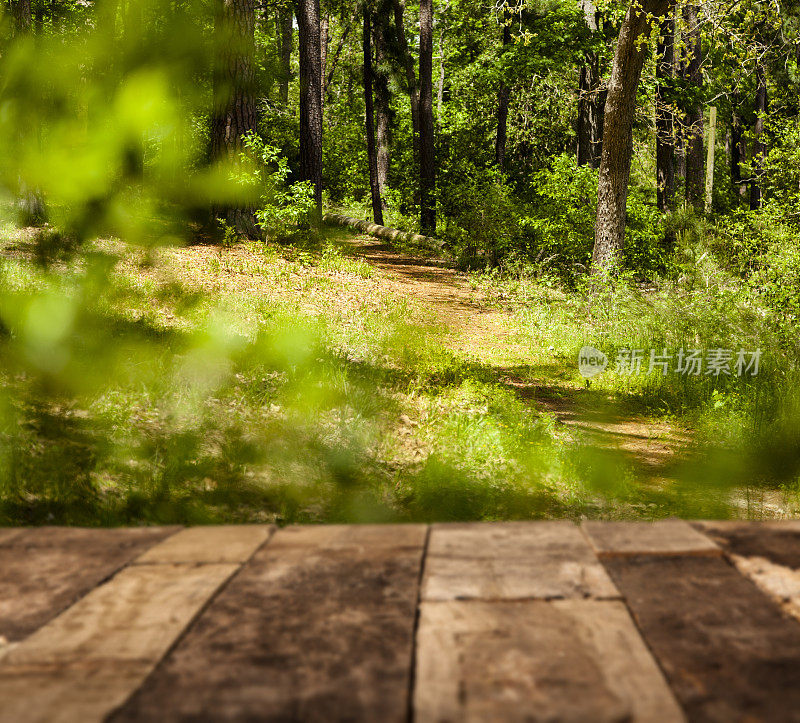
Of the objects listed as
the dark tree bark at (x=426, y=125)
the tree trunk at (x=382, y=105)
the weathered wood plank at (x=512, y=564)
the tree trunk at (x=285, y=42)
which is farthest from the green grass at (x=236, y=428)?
the tree trunk at (x=285, y=42)

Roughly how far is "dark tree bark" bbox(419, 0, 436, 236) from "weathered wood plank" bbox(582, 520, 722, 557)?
1854 centimetres

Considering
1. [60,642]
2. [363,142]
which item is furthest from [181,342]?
[363,142]

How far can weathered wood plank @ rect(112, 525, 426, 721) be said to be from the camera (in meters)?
1.49

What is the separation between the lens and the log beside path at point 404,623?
150cm

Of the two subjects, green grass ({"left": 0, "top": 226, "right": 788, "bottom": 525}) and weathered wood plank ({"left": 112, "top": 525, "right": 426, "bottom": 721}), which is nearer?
weathered wood plank ({"left": 112, "top": 525, "right": 426, "bottom": 721})

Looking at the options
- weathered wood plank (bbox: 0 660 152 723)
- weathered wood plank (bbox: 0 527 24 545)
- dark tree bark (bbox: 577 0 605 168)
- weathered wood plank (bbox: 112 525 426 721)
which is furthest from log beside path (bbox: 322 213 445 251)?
weathered wood plank (bbox: 0 660 152 723)

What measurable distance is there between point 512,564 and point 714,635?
1.98 feet

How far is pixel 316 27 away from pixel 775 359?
12.8 meters

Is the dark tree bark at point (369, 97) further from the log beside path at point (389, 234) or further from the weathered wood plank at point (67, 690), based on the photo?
the weathered wood plank at point (67, 690)

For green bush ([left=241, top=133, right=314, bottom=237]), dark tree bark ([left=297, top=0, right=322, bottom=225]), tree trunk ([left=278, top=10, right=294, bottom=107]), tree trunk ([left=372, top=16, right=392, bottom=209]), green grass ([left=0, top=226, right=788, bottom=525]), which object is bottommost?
green grass ([left=0, top=226, right=788, bottom=525])

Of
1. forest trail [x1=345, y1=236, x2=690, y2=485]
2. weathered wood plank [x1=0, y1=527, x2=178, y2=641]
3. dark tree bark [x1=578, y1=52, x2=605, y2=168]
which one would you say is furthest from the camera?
dark tree bark [x1=578, y1=52, x2=605, y2=168]

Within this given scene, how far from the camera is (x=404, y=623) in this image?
1.84m

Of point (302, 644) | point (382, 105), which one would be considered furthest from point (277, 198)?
point (382, 105)

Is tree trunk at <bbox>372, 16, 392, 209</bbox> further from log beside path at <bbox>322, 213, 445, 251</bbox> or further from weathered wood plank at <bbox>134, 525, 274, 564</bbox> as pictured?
weathered wood plank at <bbox>134, 525, 274, 564</bbox>
